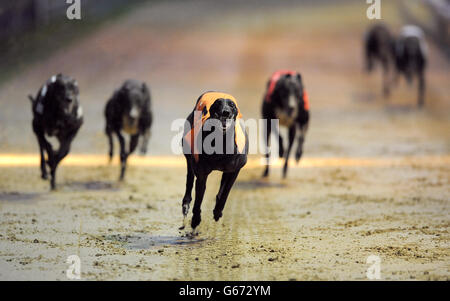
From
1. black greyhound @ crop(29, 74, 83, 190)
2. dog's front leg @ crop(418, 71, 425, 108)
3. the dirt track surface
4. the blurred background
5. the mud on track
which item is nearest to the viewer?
the mud on track

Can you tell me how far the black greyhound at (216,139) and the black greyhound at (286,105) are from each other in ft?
10.6

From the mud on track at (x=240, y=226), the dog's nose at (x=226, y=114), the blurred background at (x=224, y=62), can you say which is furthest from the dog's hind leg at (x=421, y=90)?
the dog's nose at (x=226, y=114)

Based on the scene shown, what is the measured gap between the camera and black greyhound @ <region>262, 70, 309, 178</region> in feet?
37.3

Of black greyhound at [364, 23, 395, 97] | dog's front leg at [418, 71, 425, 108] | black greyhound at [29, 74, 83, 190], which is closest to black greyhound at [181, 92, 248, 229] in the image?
black greyhound at [29, 74, 83, 190]

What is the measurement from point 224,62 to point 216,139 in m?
14.3

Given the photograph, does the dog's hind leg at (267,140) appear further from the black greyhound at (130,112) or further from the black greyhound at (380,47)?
the black greyhound at (380,47)

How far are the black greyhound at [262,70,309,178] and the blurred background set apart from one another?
79.3 inches

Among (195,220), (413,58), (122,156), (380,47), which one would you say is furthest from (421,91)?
(195,220)

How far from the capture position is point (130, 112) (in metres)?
11.1

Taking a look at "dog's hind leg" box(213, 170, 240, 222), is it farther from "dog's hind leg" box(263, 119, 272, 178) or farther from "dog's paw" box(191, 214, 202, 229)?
"dog's hind leg" box(263, 119, 272, 178)

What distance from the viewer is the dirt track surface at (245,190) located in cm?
750
